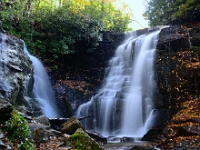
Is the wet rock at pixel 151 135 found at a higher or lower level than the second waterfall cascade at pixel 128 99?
lower

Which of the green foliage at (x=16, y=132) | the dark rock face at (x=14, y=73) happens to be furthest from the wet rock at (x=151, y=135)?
the green foliage at (x=16, y=132)

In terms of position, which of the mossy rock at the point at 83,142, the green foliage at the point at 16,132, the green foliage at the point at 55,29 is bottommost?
the mossy rock at the point at 83,142

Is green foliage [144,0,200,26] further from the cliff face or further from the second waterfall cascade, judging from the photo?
the cliff face

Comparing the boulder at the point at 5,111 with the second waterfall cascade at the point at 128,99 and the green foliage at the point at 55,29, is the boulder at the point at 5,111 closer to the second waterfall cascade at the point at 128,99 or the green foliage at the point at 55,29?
the second waterfall cascade at the point at 128,99

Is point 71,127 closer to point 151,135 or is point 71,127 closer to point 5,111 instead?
point 5,111

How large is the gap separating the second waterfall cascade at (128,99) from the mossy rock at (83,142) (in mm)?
4927

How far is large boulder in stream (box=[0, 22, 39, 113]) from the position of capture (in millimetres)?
8594

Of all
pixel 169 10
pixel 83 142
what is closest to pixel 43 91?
pixel 83 142

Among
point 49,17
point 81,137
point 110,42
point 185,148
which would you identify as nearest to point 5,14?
point 49,17

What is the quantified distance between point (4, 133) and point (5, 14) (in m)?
11.2

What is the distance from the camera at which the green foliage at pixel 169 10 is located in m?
14.0

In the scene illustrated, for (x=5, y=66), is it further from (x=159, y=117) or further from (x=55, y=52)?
(x=159, y=117)

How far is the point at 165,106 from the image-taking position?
33.1ft

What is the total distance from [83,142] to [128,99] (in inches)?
257
